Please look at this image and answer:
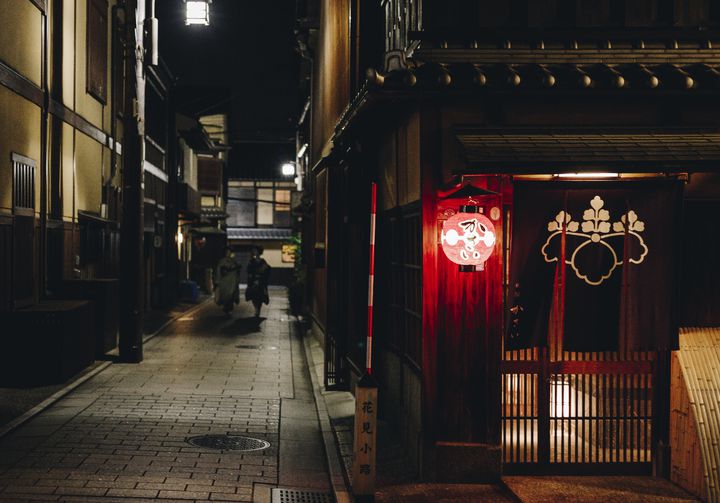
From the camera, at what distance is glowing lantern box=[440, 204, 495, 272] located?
31.9 ft

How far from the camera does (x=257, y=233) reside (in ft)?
242

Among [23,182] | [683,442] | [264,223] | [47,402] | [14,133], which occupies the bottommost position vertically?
[47,402]

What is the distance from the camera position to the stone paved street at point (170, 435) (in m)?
9.61

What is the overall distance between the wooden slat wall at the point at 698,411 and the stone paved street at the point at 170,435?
4455 millimetres

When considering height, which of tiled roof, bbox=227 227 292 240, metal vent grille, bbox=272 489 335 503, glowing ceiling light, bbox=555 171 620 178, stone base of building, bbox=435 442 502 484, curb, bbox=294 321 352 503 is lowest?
metal vent grille, bbox=272 489 335 503

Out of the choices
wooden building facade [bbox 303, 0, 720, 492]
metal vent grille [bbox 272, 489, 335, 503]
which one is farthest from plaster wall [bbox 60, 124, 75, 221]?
metal vent grille [bbox 272, 489, 335, 503]

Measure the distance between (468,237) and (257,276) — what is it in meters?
24.0

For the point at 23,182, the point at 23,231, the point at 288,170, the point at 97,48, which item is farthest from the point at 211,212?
the point at 23,231

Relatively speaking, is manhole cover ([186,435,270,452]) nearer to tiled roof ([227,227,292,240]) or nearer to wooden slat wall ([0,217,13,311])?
wooden slat wall ([0,217,13,311])

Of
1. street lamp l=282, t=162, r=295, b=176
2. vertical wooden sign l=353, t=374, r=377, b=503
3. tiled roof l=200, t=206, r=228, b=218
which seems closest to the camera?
vertical wooden sign l=353, t=374, r=377, b=503

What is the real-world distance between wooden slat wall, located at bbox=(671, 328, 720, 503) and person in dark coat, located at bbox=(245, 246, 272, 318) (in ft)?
76.4

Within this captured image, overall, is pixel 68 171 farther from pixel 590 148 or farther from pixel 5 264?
pixel 590 148

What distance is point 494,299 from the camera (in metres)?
10.1

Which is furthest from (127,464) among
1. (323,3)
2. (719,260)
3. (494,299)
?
(323,3)
